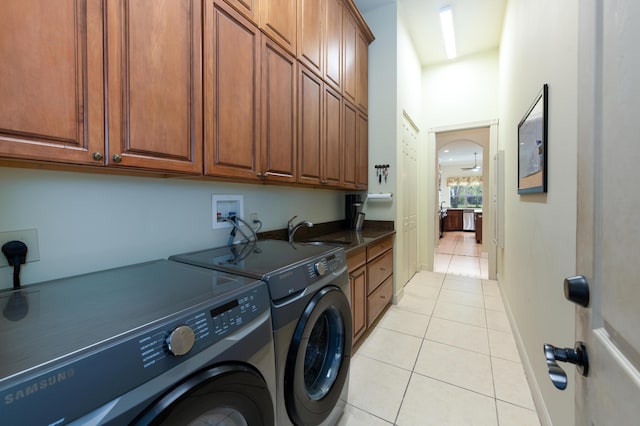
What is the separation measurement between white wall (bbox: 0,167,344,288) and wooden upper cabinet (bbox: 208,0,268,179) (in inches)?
12.6

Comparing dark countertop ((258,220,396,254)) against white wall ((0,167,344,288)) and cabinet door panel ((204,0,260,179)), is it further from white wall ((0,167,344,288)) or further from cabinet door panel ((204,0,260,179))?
cabinet door panel ((204,0,260,179))

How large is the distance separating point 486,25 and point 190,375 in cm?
442

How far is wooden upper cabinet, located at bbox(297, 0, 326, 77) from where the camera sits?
5.94ft

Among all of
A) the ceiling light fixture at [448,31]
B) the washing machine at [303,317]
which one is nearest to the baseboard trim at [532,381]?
the washing machine at [303,317]

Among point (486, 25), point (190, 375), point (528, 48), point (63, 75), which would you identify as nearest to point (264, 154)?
point (63, 75)

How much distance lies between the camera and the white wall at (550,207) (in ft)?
3.45

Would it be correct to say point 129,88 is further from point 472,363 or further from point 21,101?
point 472,363

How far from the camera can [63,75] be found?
2.60 feet

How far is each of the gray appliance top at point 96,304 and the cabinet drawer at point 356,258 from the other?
1.00 m

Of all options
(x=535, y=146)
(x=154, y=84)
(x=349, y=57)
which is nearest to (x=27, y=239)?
(x=154, y=84)

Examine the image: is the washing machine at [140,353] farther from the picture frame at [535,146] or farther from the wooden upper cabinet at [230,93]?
the picture frame at [535,146]

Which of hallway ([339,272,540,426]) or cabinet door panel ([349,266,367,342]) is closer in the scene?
hallway ([339,272,540,426])

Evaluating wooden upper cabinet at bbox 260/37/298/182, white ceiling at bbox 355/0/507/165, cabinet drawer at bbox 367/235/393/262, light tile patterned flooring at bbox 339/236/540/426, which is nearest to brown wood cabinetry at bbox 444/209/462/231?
white ceiling at bbox 355/0/507/165

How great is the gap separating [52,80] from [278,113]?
3.41 ft
